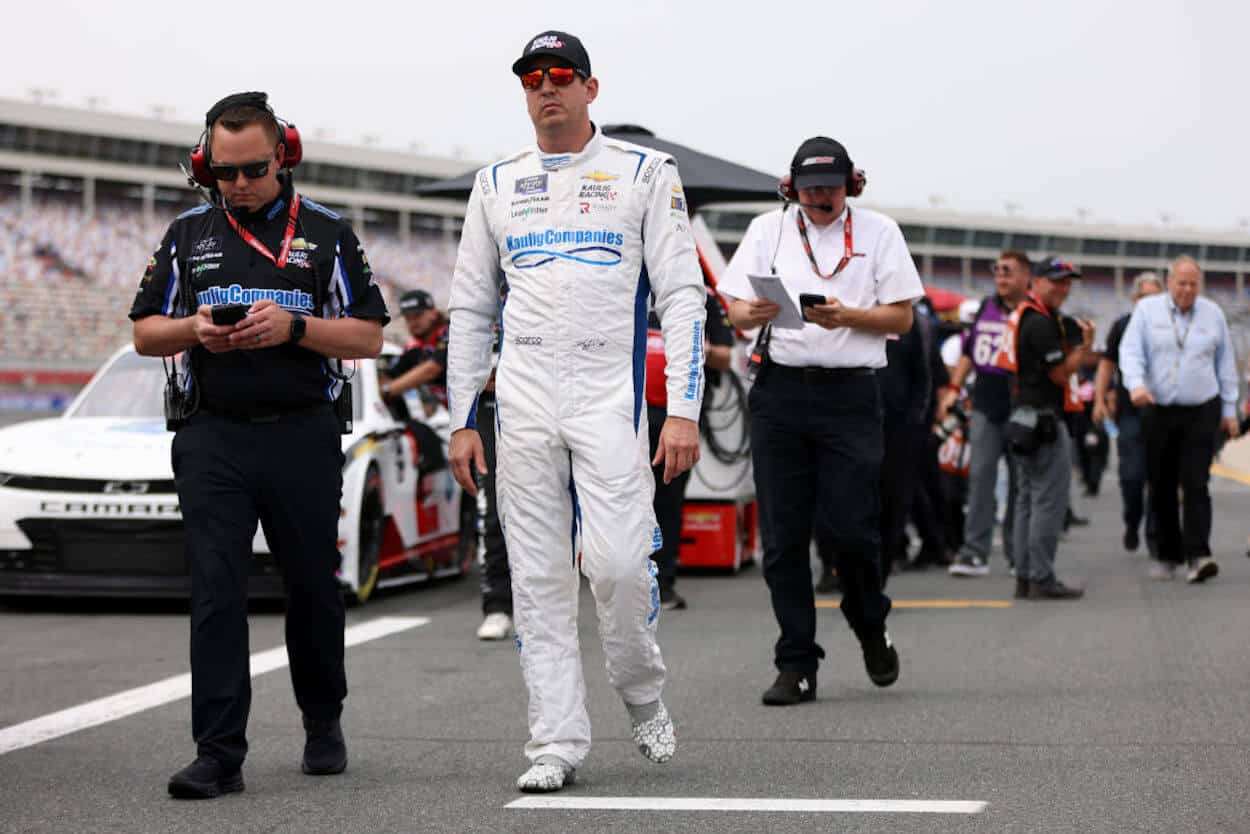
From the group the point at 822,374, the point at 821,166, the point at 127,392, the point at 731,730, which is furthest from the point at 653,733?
the point at 127,392

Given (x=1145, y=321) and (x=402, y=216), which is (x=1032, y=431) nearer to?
(x=1145, y=321)

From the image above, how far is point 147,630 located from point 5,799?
4.26 meters

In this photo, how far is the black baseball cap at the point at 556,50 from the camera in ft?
16.2

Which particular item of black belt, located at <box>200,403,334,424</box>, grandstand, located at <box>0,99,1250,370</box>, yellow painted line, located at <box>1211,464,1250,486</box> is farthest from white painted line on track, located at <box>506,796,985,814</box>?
grandstand, located at <box>0,99,1250,370</box>

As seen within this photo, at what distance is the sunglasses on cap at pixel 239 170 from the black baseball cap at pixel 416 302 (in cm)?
602

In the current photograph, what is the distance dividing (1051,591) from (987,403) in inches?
62.0

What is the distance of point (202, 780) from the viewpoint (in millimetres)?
4797

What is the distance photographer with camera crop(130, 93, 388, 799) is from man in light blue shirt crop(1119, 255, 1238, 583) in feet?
22.7

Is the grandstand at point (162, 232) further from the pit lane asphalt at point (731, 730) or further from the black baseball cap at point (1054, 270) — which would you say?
the pit lane asphalt at point (731, 730)

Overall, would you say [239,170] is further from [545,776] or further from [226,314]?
[545,776]

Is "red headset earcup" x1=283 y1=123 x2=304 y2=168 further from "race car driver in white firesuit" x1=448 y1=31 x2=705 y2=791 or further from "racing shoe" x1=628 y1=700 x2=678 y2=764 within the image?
"racing shoe" x1=628 y1=700 x2=678 y2=764

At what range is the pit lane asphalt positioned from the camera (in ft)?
15.0

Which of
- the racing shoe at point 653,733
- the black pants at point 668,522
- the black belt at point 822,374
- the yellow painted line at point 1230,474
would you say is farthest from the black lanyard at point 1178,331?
the yellow painted line at point 1230,474

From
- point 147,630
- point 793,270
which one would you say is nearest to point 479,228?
point 793,270
